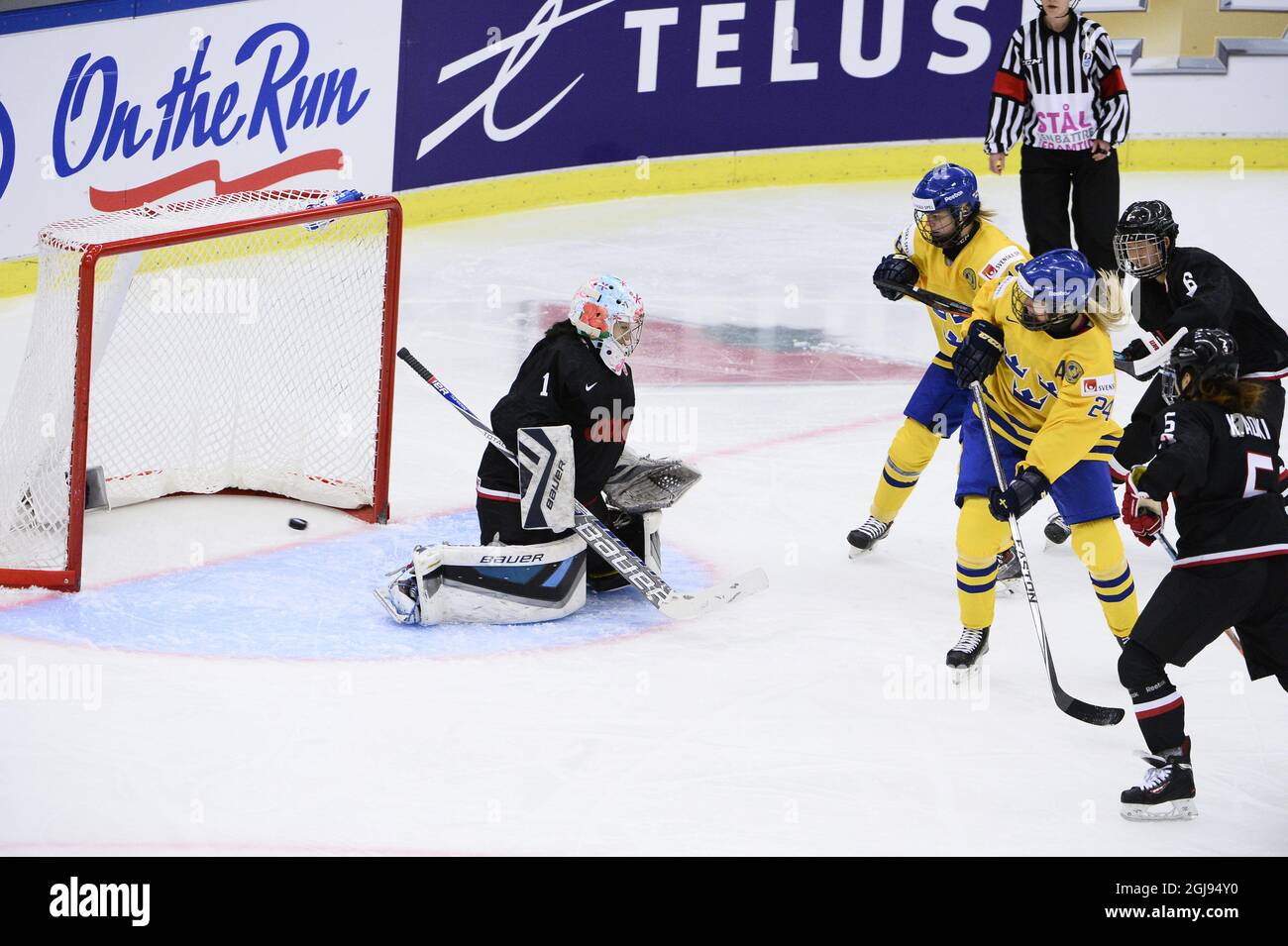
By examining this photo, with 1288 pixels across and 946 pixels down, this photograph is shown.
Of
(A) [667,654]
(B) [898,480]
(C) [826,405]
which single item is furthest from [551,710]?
(C) [826,405]

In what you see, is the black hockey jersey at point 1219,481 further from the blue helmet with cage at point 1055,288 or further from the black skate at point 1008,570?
the black skate at point 1008,570

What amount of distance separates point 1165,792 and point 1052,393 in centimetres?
112

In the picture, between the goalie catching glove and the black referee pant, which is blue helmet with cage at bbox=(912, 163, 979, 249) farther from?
the black referee pant

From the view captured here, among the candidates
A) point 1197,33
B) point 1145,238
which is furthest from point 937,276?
point 1197,33

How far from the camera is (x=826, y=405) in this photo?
22.2 ft

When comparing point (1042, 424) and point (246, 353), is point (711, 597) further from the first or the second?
point (246, 353)

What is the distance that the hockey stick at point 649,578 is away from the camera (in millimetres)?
4477

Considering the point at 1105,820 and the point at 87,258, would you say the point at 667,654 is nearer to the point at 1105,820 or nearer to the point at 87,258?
the point at 1105,820

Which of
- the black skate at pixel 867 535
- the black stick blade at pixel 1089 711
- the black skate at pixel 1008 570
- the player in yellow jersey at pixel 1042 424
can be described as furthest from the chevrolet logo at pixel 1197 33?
the black stick blade at pixel 1089 711

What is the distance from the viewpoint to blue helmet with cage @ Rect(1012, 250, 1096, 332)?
155 inches

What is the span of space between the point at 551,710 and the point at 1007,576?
1.60m

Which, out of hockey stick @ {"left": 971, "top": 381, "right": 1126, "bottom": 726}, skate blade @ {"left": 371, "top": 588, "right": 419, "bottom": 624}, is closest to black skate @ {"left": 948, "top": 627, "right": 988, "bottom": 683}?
hockey stick @ {"left": 971, "top": 381, "right": 1126, "bottom": 726}

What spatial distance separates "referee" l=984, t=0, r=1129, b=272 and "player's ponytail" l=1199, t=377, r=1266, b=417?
9.02 feet

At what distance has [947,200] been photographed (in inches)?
183
